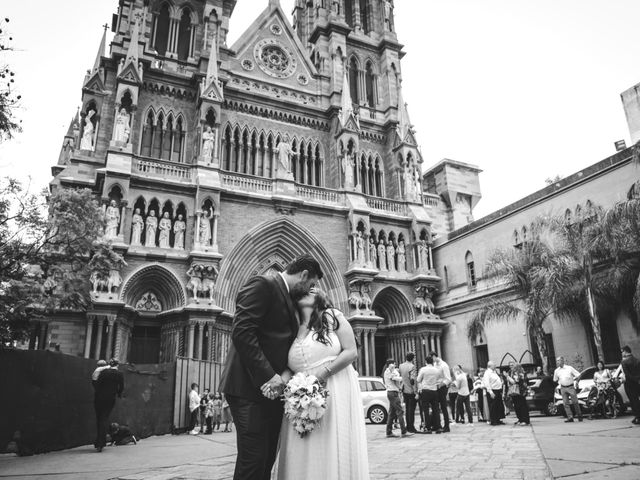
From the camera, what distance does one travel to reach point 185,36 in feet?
84.9

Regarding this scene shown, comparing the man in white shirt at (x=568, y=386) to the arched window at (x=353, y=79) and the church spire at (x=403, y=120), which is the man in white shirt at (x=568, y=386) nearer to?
the church spire at (x=403, y=120)

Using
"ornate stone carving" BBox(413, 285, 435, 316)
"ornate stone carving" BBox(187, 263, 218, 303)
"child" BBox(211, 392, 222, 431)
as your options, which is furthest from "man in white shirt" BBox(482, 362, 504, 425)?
"ornate stone carving" BBox(413, 285, 435, 316)

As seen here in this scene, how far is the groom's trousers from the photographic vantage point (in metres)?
3.30

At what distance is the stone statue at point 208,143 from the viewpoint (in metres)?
22.1

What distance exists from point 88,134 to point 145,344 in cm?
954

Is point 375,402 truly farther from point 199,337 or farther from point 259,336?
point 259,336

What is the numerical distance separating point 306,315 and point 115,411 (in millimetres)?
9135

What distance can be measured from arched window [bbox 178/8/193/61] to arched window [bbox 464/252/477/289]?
17.2 metres

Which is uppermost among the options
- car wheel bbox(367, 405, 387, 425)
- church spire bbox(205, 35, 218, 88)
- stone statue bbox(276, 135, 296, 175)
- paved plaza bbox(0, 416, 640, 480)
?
church spire bbox(205, 35, 218, 88)

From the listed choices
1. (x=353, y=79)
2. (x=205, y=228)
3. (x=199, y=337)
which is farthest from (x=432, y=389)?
(x=353, y=79)

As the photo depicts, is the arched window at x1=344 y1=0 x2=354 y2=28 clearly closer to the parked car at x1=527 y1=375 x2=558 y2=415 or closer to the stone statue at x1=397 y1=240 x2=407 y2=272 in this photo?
the stone statue at x1=397 y1=240 x2=407 y2=272

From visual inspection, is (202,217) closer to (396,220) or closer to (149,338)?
(149,338)

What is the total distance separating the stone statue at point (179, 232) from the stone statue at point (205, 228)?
816 millimetres

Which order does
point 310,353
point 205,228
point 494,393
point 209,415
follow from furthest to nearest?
point 205,228 < point 209,415 < point 494,393 < point 310,353
